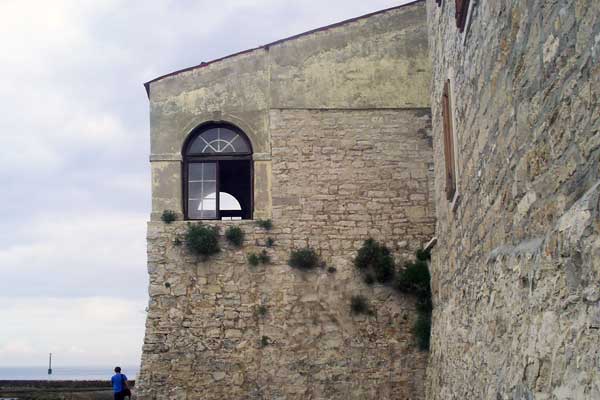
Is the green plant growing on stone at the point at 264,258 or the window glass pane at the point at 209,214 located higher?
the window glass pane at the point at 209,214

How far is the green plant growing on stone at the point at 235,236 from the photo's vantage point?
41.8 ft

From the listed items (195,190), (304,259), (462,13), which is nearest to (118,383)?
(195,190)

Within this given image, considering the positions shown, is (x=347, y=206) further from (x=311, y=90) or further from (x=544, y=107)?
(x=544, y=107)

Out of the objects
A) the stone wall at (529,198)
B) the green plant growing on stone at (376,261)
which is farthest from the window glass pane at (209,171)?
the stone wall at (529,198)

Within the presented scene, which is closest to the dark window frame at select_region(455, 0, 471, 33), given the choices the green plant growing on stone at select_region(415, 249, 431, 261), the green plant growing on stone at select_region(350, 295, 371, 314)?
the green plant growing on stone at select_region(415, 249, 431, 261)

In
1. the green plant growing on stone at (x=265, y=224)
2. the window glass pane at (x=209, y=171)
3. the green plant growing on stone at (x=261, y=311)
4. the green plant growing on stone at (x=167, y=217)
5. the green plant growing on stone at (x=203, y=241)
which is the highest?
the window glass pane at (x=209, y=171)

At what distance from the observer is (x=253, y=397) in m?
12.3

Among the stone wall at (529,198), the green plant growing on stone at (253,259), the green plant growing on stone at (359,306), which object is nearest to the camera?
the stone wall at (529,198)

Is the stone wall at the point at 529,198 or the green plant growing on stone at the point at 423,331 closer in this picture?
the stone wall at the point at 529,198

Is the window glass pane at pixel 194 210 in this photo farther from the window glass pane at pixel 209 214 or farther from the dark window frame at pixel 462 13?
the dark window frame at pixel 462 13

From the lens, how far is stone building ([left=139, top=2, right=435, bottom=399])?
12.4 meters

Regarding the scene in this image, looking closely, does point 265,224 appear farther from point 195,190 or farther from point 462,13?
point 462,13

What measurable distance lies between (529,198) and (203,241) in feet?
27.7

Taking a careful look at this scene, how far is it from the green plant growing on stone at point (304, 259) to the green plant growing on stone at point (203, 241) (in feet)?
3.97
